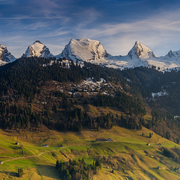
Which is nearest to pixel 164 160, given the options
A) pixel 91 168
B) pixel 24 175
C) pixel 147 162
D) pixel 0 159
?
pixel 147 162

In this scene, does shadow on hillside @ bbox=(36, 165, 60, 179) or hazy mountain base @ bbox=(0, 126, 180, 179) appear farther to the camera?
hazy mountain base @ bbox=(0, 126, 180, 179)

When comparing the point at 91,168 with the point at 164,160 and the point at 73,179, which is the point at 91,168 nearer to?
the point at 73,179

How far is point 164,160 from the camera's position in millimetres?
131750

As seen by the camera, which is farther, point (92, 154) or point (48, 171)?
point (92, 154)

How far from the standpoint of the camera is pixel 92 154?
125 meters

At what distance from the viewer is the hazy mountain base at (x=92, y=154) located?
94500mm

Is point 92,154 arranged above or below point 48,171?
below

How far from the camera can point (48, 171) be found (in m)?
93.6

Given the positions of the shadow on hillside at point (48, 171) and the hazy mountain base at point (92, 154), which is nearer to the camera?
the shadow on hillside at point (48, 171)

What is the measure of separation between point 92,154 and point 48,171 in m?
40.4

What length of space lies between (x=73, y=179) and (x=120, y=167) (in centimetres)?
3804

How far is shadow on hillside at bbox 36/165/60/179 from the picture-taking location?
9056cm

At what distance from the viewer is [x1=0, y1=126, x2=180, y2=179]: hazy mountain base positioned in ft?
310

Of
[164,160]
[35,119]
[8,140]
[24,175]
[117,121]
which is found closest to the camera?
[24,175]
